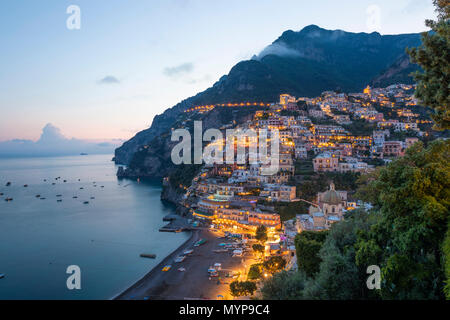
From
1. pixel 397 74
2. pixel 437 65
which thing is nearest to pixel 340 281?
pixel 437 65

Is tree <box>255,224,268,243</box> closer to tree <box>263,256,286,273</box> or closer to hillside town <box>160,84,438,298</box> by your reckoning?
hillside town <box>160,84,438,298</box>

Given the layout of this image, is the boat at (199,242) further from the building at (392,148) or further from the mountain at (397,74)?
the mountain at (397,74)

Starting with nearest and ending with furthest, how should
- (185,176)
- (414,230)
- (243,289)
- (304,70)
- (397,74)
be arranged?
1. (414,230)
2. (243,289)
3. (185,176)
4. (397,74)
5. (304,70)

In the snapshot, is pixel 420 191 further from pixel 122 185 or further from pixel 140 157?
pixel 140 157

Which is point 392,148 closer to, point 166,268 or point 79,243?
point 166,268

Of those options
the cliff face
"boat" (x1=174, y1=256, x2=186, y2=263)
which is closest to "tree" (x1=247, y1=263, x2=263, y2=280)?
"boat" (x1=174, y1=256, x2=186, y2=263)
